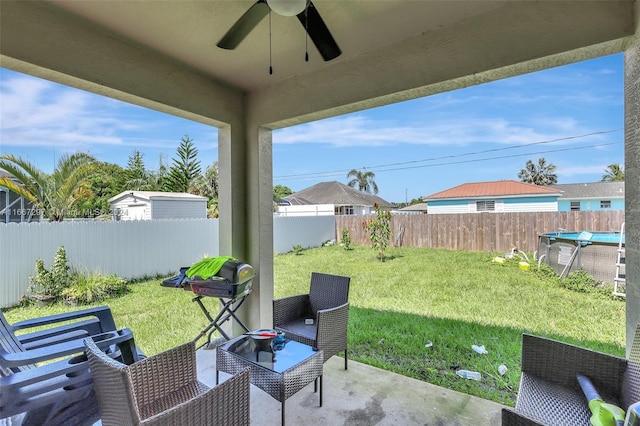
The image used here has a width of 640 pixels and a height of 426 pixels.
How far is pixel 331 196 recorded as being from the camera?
62.7ft

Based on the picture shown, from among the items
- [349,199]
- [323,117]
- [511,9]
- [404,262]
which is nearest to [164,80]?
[323,117]

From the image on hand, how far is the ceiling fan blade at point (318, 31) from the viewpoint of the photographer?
5.22 ft

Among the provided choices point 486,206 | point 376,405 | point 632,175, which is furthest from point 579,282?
point 486,206

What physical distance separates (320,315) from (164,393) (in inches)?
42.9

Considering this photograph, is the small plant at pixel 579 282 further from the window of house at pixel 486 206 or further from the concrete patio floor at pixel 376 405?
the window of house at pixel 486 206

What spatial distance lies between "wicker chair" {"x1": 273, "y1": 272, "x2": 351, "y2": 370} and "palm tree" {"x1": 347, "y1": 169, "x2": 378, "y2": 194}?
26.3 metres

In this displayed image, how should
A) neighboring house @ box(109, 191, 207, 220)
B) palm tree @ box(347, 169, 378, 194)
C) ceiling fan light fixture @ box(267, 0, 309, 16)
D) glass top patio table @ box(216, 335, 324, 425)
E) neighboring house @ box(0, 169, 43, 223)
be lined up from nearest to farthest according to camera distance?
ceiling fan light fixture @ box(267, 0, 309, 16) < glass top patio table @ box(216, 335, 324, 425) < neighboring house @ box(0, 169, 43, 223) < neighboring house @ box(109, 191, 207, 220) < palm tree @ box(347, 169, 378, 194)

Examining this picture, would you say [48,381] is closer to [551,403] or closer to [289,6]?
[289,6]

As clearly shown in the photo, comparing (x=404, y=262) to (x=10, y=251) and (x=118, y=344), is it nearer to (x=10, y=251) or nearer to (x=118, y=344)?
Answer: (x=118, y=344)

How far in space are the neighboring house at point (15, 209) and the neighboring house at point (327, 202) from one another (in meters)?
11.3

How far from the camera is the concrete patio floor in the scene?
1.93m

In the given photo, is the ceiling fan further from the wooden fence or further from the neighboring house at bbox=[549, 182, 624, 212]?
the neighboring house at bbox=[549, 182, 624, 212]

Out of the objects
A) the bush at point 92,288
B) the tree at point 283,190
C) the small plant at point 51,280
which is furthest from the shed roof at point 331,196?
the small plant at point 51,280

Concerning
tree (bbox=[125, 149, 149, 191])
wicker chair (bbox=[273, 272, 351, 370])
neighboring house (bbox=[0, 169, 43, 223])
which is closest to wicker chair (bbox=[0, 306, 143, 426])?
wicker chair (bbox=[273, 272, 351, 370])
